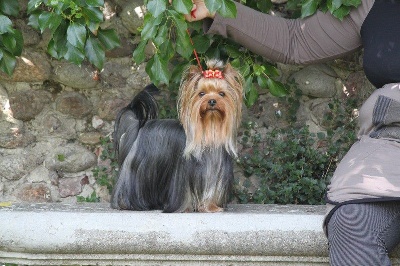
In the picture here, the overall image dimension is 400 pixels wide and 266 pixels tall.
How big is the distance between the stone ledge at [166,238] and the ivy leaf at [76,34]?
0.70 metres

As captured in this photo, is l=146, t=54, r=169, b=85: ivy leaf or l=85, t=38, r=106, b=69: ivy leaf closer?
l=146, t=54, r=169, b=85: ivy leaf

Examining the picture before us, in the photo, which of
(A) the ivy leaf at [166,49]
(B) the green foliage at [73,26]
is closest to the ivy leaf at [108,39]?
(B) the green foliage at [73,26]

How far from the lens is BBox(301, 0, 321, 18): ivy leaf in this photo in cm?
306

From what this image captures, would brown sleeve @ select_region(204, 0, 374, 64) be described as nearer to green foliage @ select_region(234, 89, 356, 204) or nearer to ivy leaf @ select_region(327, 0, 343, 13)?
ivy leaf @ select_region(327, 0, 343, 13)

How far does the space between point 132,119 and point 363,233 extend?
124cm

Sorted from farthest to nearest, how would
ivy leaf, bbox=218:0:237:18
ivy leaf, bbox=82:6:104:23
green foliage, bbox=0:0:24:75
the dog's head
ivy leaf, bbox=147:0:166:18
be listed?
1. green foliage, bbox=0:0:24:75
2. ivy leaf, bbox=82:6:104:23
3. the dog's head
4. ivy leaf, bbox=218:0:237:18
5. ivy leaf, bbox=147:0:166:18

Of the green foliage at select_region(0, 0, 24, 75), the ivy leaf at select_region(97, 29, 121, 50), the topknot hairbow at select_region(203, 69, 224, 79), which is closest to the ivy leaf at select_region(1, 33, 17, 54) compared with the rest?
the green foliage at select_region(0, 0, 24, 75)

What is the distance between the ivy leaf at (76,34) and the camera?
305 cm

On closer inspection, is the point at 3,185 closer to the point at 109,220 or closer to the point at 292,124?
the point at 109,220

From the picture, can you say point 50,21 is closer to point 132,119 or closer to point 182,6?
point 132,119

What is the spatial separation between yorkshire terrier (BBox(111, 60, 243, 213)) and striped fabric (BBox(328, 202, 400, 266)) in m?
0.70

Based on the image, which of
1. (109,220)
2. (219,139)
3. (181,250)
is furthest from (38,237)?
(219,139)

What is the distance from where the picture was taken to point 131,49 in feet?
12.7

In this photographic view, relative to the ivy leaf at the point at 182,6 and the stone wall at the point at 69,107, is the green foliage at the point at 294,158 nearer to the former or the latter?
the stone wall at the point at 69,107
